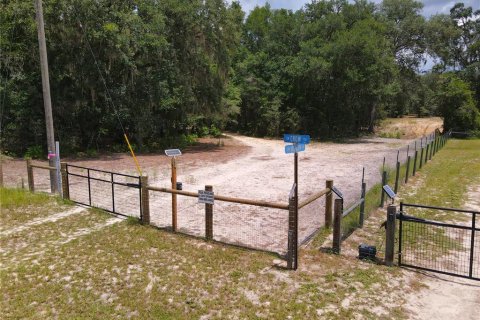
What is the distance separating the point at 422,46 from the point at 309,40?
12681 millimetres

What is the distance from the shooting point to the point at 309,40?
3180 cm

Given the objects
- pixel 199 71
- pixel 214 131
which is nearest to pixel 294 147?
pixel 199 71

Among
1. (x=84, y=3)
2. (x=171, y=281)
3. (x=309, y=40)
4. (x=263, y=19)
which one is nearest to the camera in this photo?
(x=171, y=281)

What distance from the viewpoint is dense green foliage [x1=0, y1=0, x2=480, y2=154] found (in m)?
17.2

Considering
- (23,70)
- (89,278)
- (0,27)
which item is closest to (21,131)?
(23,70)

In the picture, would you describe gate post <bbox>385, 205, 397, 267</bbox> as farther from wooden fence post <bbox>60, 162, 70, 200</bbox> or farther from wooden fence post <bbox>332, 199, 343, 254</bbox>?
wooden fence post <bbox>60, 162, 70, 200</bbox>

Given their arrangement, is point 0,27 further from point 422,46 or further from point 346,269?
point 422,46

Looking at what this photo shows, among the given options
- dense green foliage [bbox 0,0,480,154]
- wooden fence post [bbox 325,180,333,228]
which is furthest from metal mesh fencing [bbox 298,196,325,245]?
dense green foliage [bbox 0,0,480,154]

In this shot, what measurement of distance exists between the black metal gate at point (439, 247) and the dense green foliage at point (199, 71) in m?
15.1

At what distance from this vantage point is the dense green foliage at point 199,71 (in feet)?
56.5

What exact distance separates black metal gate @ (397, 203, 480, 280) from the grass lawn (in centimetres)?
55

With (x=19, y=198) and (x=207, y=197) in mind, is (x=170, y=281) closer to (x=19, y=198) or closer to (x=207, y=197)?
(x=207, y=197)

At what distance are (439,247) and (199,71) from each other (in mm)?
17310

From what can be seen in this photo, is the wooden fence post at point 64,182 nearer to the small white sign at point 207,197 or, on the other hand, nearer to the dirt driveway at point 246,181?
the dirt driveway at point 246,181
